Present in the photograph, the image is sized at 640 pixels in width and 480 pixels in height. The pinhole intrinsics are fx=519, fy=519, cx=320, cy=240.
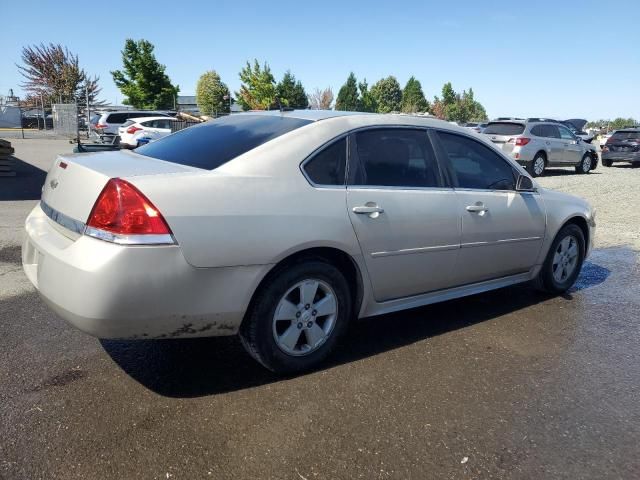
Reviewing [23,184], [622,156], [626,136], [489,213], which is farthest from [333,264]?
[626,136]

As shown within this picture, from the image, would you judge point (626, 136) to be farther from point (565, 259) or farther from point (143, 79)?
point (143, 79)

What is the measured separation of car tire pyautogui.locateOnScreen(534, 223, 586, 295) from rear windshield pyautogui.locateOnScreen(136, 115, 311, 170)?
2.71 metres

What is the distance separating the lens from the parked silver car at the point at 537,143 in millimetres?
15148

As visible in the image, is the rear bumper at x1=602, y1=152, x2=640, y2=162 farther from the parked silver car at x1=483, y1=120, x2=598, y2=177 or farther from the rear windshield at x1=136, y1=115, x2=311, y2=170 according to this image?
the rear windshield at x1=136, y1=115, x2=311, y2=170

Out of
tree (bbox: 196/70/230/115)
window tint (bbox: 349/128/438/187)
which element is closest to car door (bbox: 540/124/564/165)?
window tint (bbox: 349/128/438/187)

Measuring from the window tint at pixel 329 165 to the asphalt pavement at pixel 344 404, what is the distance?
1179 millimetres

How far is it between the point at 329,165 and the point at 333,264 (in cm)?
61

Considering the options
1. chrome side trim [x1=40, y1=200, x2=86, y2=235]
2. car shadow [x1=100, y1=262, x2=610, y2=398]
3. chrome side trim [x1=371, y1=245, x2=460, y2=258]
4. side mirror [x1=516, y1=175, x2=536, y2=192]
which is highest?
side mirror [x1=516, y1=175, x2=536, y2=192]

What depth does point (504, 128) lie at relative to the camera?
15.8 m

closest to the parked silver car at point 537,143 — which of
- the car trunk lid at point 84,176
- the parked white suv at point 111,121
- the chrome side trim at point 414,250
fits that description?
the chrome side trim at point 414,250

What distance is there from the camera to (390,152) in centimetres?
357

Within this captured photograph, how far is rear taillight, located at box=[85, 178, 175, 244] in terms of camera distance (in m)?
2.51

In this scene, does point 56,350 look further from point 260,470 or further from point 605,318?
point 605,318

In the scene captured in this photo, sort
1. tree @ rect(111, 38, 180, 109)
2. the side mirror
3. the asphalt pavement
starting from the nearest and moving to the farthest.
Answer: the asphalt pavement < the side mirror < tree @ rect(111, 38, 180, 109)
